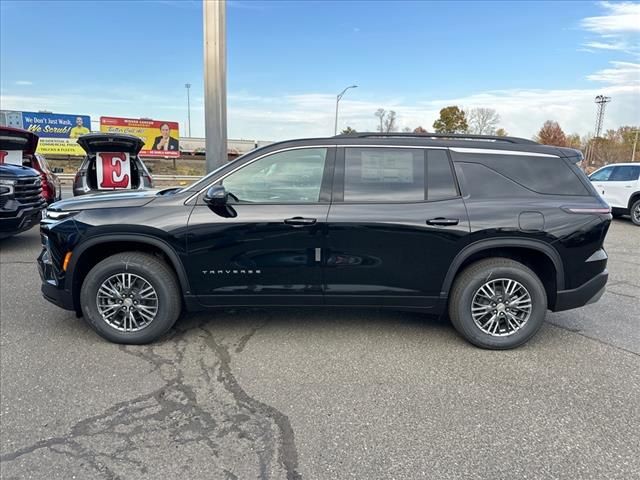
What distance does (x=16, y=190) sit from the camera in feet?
21.5

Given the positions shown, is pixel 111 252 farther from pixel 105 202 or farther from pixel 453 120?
pixel 453 120

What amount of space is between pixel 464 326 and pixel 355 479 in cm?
190

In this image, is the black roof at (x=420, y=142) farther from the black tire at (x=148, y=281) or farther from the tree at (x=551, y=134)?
the tree at (x=551, y=134)

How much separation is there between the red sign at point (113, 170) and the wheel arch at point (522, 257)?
715 cm

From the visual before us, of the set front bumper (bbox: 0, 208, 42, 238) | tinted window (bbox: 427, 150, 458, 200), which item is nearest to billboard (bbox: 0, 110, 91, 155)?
front bumper (bbox: 0, 208, 42, 238)

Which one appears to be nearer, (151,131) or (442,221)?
(442,221)

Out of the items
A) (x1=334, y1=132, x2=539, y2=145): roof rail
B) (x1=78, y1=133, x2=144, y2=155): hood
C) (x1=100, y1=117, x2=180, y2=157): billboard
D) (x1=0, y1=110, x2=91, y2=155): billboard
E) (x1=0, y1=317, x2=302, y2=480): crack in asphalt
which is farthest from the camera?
(x1=100, y1=117, x2=180, y2=157): billboard

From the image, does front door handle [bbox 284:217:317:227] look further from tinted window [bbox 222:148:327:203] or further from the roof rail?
the roof rail

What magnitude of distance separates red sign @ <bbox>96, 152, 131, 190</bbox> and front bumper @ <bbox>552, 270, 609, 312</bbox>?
25.8 ft

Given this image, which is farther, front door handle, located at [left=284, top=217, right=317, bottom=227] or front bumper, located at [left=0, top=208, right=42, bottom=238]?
front bumper, located at [left=0, top=208, right=42, bottom=238]

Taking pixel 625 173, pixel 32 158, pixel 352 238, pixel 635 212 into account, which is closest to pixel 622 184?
pixel 625 173

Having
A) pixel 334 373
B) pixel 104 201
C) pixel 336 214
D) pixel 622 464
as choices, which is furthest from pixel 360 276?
pixel 104 201

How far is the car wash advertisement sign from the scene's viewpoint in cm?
2647

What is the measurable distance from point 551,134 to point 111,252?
6873cm
